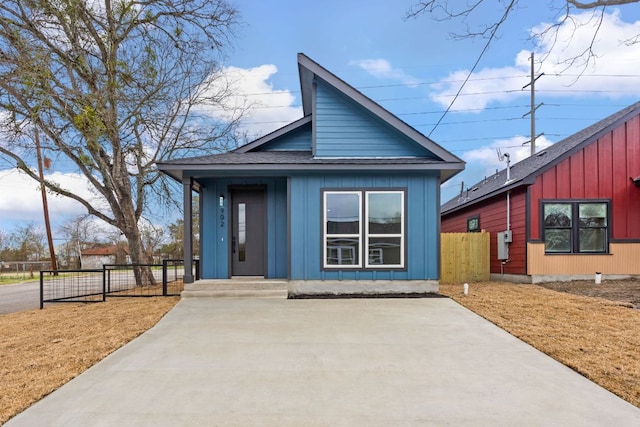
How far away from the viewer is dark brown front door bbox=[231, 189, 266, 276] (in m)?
8.91

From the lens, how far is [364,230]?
8117 millimetres

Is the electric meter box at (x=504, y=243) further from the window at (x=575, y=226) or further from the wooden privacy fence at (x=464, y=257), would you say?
the window at (x=575, y=226)

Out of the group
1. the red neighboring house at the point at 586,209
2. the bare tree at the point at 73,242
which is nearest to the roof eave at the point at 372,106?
the red neighboring house at the point at 586,209

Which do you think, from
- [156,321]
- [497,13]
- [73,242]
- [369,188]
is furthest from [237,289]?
[73,242]

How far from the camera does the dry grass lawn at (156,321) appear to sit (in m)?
3.65

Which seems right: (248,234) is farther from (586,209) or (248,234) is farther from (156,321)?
(586,209)

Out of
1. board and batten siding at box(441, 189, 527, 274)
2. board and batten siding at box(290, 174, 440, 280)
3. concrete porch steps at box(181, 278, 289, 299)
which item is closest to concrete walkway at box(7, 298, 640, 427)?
concrete porch steps at box(181, 278, 289, 299)

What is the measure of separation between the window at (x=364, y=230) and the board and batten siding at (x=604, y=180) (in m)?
5.08

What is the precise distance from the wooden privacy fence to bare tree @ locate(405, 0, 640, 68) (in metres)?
6.32

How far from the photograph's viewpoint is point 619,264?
34.1ft

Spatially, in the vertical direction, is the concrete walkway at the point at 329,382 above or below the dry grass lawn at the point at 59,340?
above

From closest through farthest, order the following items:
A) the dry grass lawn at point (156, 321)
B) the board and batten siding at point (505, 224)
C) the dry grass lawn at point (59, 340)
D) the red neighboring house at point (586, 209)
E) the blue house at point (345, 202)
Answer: the dry grass lawn at point (59, 340)
the dry grass lawn at point (156, 321)
the blue house at point (345, 202)
the red neighboring house at point (586, 209)
the board and batten siding at point (505, 224)

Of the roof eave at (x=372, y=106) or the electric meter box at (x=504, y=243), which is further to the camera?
the electric meter box at (x=504, y=243)

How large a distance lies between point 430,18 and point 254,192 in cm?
534
